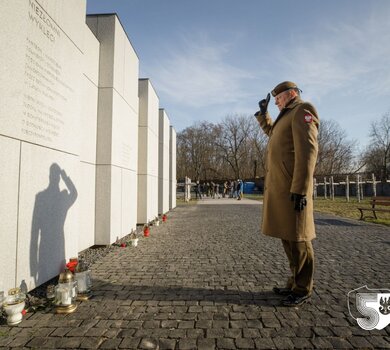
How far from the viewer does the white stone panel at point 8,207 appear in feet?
10.3

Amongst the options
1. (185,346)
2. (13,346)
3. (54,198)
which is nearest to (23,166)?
(54,198)

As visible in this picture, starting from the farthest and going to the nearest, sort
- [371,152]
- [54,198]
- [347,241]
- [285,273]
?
1. [371,152]
2. [347,241]
3. [285,273]
4. [54,198]

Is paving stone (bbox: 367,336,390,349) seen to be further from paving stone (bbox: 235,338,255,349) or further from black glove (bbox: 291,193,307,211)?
black glove (bbox: 291,193,307,211)

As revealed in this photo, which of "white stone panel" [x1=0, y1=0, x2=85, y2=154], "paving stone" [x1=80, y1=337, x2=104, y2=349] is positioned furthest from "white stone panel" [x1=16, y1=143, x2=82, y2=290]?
"paving stone" [x1=80, y1=337, x2=104, y2=349]

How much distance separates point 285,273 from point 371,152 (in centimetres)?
5990

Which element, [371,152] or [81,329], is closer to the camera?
[81,329]

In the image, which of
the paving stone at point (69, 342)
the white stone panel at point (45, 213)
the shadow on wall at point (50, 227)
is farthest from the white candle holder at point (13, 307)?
the shadow on wall at point (50, 227)

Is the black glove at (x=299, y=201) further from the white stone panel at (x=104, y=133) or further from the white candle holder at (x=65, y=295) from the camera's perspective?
the white stone panel at (x=104, y=133)

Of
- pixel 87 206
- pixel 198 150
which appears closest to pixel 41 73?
pixel 87 206

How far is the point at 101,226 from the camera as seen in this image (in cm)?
656

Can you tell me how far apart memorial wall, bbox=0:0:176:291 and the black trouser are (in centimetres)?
310

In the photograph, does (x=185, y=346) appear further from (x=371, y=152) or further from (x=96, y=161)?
(x=371, y=152)

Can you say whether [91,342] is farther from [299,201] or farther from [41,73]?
[41,73]

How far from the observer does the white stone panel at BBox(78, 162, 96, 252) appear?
5.86 metres
